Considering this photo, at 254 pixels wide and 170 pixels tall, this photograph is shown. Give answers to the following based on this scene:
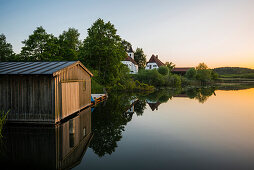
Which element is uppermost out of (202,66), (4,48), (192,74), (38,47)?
(4,48)

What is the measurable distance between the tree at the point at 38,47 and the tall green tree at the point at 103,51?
33.2 ft

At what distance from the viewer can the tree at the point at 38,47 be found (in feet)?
120

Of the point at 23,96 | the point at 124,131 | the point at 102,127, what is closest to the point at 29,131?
the point at 23,96

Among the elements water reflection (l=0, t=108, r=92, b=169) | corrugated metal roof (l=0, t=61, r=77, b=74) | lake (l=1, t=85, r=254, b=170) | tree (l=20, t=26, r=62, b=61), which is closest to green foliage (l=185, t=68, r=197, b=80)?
tree (l=20, t=26, r=62, b=61)

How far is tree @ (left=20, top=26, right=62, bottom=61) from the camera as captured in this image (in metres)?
36.6

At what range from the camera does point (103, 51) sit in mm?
28562

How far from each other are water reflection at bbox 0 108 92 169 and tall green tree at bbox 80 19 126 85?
20.0 meters

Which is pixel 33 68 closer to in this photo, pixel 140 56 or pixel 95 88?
pixel 95 88

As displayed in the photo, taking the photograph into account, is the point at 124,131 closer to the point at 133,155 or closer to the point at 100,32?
the point at 133,155

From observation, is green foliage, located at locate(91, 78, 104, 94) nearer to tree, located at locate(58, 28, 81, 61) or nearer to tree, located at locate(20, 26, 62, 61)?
tree, located at locate(20, 26, 62, 61)

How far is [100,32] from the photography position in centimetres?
2956

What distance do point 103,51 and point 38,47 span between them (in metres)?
17.8

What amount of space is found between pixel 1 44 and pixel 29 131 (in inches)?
2459

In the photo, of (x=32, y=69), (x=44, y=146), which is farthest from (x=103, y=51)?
(x=44, y=146)
